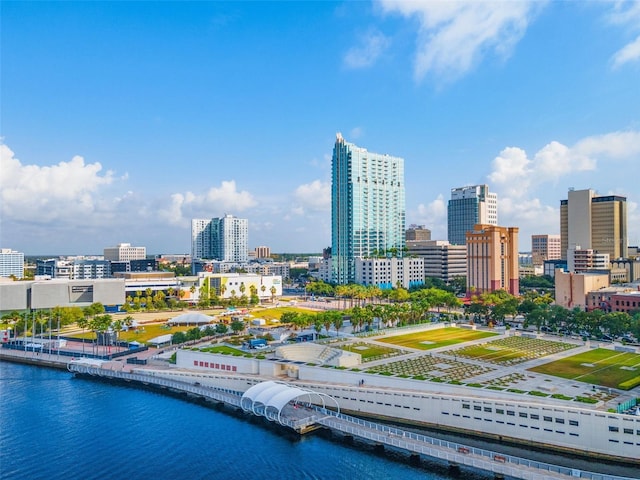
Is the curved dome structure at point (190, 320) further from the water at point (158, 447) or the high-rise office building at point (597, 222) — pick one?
the high-rise office building at point (597, 222)

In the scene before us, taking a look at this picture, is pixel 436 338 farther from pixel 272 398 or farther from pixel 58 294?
pixel 58 294

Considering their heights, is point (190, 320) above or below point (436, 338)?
above

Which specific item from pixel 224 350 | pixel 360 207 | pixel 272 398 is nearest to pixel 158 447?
pixel 272 398

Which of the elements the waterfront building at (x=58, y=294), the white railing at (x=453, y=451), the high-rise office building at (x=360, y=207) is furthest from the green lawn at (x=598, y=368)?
the waterfront building at (x=58, y=294)

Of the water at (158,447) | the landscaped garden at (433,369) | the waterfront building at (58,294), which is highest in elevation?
the waterfront building at (58,294)

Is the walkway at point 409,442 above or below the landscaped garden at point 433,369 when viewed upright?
below

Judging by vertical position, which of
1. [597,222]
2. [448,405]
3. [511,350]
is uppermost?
[597,222]

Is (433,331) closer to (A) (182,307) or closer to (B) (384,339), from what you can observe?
(B) (384,339)
